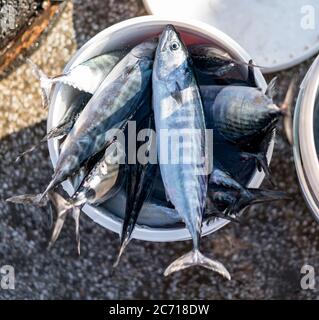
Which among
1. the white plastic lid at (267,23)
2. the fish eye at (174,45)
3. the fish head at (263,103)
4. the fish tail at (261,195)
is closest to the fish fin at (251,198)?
the fish tail at (261,195)

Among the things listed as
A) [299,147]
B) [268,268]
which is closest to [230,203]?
[299,147]

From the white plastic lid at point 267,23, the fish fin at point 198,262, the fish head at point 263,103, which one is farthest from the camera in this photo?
the white plastic lid at point 267,23

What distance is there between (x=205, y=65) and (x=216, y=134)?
104 millimetres

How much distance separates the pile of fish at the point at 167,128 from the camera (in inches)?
34.7

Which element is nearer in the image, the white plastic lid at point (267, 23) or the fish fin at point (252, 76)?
the fish fin at point (252, 76)

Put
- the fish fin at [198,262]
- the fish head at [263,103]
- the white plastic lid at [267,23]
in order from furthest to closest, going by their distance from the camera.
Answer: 1. the white plastic lid at [267,23]
2. the fish fin at [198,262]
3. the fish head at [263,103]

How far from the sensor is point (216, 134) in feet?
3.07

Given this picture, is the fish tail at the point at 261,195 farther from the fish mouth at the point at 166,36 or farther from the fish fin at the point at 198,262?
the fish mouth at the point at 166,36

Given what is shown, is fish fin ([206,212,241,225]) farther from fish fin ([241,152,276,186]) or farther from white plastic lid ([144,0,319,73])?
white plastic lid ([144,0,319,73])

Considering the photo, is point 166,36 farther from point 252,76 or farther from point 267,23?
point 267,23

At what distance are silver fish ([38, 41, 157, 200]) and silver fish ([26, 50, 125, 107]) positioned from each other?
0.03 meters

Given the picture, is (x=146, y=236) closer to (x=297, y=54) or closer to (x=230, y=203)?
(x=230, y=203)

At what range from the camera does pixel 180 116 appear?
0.88 metres

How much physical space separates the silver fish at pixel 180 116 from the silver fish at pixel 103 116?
1.2 inches
